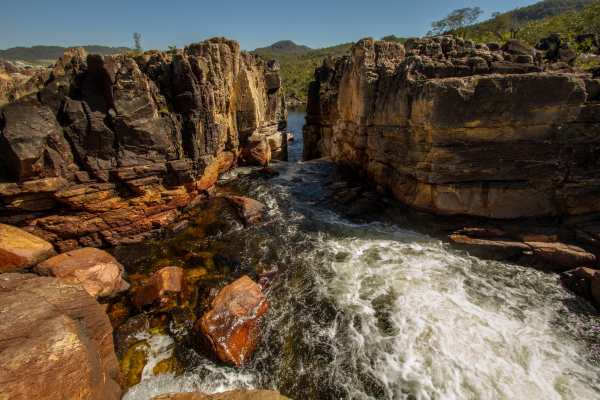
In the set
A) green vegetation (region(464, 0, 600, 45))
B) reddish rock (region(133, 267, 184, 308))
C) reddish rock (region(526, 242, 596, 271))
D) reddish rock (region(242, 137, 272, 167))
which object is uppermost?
green vegetation (region(464, 0, 600, 45))

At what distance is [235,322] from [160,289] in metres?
3.15

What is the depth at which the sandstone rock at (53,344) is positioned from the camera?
4871 mm

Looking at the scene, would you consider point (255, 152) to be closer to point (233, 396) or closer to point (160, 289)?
point (160, 289)

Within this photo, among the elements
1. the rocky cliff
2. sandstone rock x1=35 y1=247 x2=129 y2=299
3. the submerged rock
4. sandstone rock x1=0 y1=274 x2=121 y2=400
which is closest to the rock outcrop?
the rocky cliff

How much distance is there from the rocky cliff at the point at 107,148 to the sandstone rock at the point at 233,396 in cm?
862

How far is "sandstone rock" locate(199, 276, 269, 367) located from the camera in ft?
24.7

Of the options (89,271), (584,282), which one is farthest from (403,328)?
(89,271)

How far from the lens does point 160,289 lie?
30.5 feet

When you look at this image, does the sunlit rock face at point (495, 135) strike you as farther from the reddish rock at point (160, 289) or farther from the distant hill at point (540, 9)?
the distant hill at point (540, 9)

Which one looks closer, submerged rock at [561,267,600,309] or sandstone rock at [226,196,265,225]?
submerged rock at [561,267,600,309]

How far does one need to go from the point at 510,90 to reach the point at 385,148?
608 centimetres

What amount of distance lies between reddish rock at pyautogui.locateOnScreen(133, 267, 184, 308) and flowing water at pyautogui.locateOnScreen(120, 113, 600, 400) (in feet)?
5.96

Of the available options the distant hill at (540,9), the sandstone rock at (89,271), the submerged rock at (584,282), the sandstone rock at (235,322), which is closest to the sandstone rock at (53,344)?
the sandstone rock at (89,271)

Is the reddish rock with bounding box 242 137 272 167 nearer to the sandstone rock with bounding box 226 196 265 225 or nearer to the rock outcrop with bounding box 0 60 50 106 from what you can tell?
the sandstone rock with bounding box 226 196 265 225
